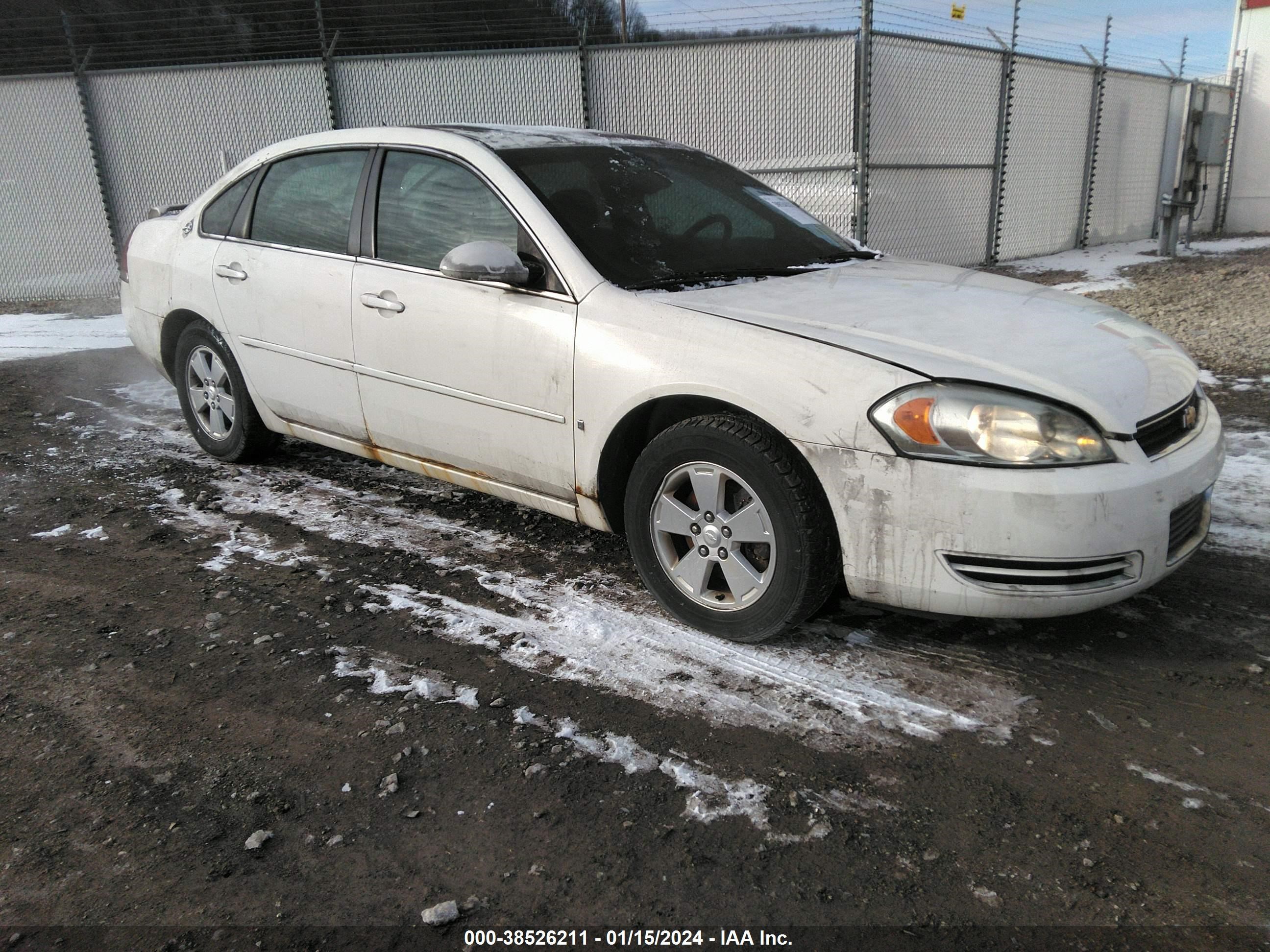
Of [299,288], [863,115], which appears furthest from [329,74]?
[299,288]

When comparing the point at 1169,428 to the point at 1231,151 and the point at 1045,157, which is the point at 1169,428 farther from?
the point at 1231,151

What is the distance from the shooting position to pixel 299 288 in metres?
4.16

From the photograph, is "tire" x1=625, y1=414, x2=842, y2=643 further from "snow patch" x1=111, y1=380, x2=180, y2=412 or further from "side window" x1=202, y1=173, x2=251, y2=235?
"snow patch" x1=111, y1=380, x2=180, y2=412

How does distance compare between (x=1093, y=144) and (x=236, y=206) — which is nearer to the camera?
(x=236, y=206)

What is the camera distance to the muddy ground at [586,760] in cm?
204

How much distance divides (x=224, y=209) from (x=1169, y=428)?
4312 mm

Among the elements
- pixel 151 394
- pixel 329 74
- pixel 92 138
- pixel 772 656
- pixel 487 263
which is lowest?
pixel 151 394

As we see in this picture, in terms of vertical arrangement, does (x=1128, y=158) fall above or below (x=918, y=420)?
below

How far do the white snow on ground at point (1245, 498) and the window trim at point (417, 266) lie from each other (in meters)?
2.55

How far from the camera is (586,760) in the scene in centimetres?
252

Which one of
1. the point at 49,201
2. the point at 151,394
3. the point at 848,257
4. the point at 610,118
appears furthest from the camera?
the point at 49,201

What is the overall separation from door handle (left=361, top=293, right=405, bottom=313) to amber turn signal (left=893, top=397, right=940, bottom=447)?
6.71 ft

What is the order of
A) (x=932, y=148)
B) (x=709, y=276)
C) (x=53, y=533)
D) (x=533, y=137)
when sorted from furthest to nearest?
(x=932, y=148) → (x=53, y=533) → (x=533, y=137) → (x=709, y=276)

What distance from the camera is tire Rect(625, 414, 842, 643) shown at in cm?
281
